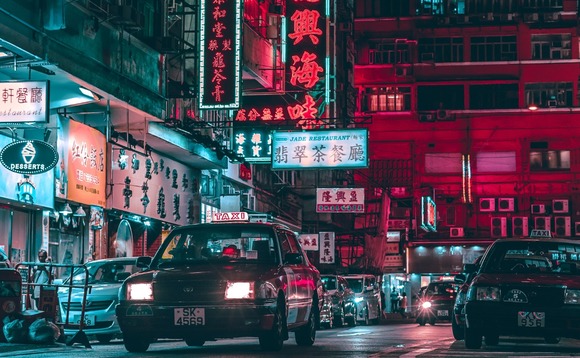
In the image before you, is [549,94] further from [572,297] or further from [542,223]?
[572,297]

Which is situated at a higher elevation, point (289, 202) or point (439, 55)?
point (439, 55)

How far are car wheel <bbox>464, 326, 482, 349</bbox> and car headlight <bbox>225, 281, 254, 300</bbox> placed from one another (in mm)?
3233

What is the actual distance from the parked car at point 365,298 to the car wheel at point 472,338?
24.1 metres

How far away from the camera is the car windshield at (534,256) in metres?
17.4

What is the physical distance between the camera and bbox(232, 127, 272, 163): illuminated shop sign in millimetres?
39062

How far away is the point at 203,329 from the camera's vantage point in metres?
14.8

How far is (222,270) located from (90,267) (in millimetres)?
8211

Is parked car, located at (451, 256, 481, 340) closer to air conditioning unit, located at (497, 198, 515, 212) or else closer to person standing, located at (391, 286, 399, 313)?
person standing, located at (391, 286, 399, 313)

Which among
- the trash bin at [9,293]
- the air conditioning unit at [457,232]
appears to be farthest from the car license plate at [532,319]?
the air conditioning unit at [457,232]

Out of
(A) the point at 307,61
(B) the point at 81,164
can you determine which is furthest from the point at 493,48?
(B) the point at 81,164

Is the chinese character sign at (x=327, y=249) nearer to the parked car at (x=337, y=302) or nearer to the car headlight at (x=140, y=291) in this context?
the parked car at (x=337, y=302)

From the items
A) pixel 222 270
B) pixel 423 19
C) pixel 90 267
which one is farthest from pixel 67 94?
pixel 423 19

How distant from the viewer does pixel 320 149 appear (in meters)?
36.8

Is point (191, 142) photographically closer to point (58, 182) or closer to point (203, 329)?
point (58, 182)
